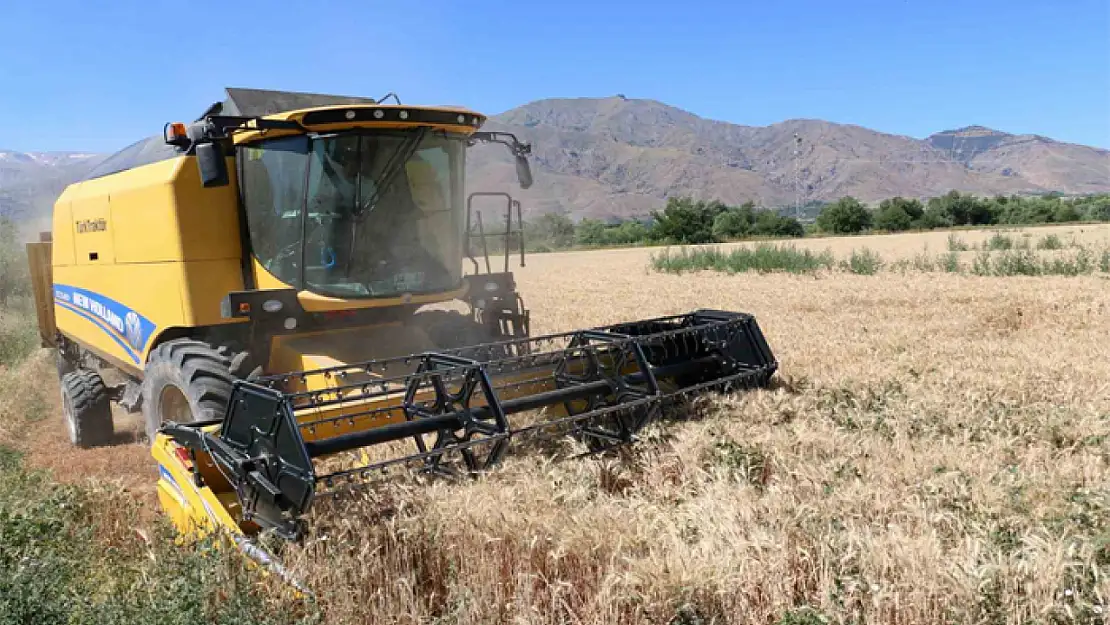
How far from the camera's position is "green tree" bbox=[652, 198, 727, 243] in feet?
140

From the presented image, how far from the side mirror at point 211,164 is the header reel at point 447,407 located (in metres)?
1.31

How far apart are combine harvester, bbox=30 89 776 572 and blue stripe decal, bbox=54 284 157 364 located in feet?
0.10

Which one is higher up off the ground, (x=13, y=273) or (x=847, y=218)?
(x=847, y=218)

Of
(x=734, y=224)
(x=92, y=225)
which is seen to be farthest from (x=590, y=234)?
(x=92, y=225)

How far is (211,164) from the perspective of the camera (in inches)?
192

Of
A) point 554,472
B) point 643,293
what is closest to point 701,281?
point 643,293

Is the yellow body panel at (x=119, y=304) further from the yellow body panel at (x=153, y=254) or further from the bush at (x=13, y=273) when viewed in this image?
the bush at (x=13, y=273)

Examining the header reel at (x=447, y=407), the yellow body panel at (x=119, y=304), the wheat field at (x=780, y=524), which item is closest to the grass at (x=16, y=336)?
the yellow body panel at (x=119, y=304)

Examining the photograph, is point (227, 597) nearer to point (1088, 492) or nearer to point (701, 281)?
point (1088, 492)

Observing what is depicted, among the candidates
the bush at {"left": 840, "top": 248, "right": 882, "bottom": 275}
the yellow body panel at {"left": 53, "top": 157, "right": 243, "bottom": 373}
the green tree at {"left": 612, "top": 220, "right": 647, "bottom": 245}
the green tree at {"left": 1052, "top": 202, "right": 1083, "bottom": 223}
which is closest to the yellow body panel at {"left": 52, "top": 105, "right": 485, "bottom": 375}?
the yellow body panel at {"left": 53, "top": 157, "right": 243, "bottom": 373}

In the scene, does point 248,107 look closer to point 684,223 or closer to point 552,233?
point 684,223

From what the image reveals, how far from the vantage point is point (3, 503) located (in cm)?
409

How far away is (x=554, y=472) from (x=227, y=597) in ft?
4.77

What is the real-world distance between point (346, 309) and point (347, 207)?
0.72m
